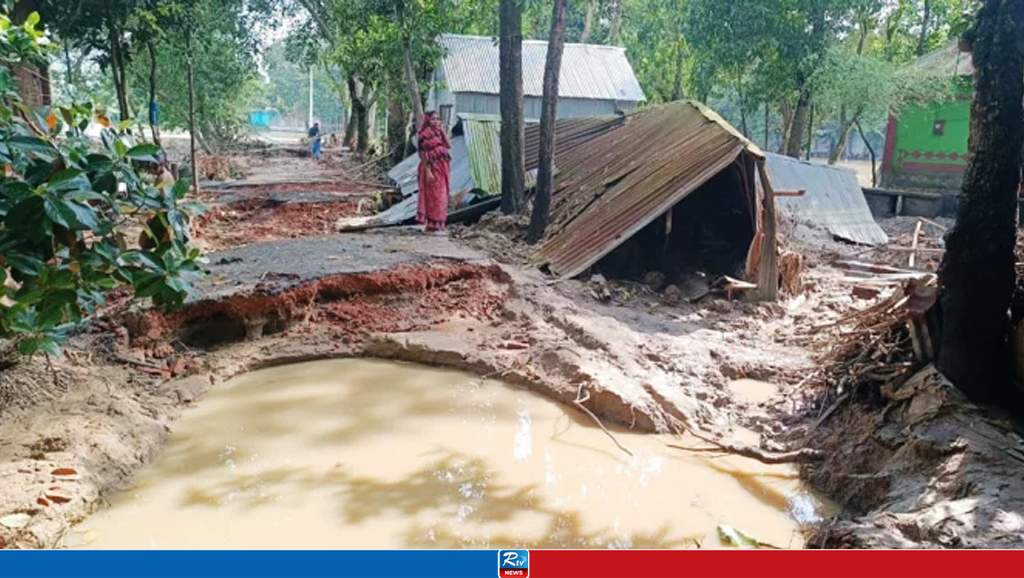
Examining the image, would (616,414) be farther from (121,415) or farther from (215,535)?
(121,415)

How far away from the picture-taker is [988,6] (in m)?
4.17

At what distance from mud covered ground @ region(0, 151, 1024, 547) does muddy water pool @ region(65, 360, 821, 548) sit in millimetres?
246

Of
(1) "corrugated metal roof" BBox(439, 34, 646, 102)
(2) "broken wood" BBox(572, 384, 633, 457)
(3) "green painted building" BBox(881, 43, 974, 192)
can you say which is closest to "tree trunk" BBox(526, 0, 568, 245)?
(2) "broken wood" BBox(572, 384, 633, 457)

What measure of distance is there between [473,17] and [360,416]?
12.2m

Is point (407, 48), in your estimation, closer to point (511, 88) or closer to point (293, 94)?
point (511, 88)

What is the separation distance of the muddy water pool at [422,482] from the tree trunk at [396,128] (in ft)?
49.5

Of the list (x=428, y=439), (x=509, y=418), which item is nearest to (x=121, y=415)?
(x=428, y=439)

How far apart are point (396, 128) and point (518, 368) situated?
15.9m

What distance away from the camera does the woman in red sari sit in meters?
10.9

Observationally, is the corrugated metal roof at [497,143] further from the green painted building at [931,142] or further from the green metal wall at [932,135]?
the green metal wall at [932,135]
